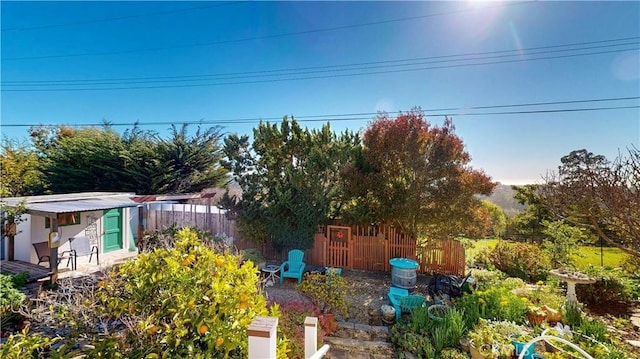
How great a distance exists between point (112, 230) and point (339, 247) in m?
8.29

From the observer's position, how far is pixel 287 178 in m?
9.09

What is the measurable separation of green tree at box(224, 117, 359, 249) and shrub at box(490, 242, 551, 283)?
215 inches

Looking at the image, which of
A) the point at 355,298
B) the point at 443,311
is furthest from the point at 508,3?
the point at 355,298

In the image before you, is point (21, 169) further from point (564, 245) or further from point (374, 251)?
point (564, 245)

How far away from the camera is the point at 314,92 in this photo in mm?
10867

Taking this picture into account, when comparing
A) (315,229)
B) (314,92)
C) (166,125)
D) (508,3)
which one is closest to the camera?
(508,3)

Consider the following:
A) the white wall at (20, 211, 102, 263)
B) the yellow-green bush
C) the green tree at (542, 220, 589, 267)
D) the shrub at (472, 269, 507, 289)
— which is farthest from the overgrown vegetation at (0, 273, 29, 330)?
the green tree at (542, 220, 589, 267)

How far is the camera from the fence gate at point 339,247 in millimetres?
9156

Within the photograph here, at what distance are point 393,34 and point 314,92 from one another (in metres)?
3.58

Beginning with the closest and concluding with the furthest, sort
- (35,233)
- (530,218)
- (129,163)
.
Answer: (35,233)
(530,218)
(129,163)

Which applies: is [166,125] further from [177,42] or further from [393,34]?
[393,34]

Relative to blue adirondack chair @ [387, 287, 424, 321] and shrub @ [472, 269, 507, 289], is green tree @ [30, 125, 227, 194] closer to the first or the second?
blue adirondack chair @ [387, 287, 424, 321]

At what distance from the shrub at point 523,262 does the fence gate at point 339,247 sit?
Result: 468cm

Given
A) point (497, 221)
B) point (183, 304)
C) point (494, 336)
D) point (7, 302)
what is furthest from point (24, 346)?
point (497, 221)
